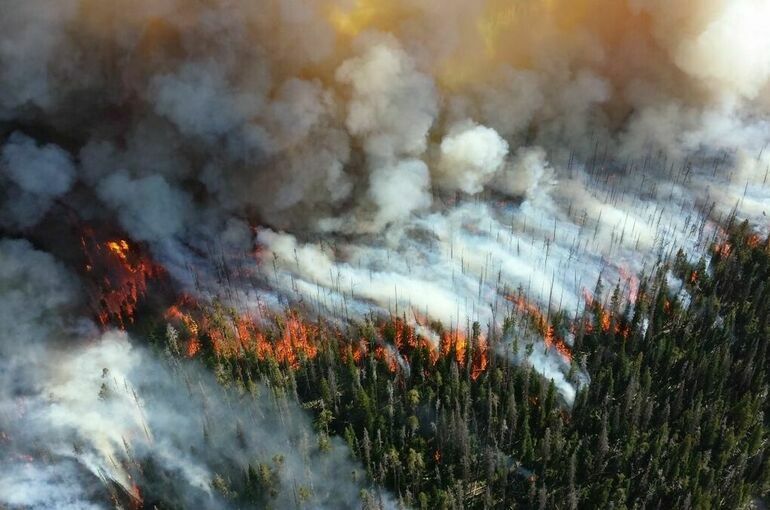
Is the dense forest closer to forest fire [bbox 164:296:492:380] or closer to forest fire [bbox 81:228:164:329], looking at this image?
forest fire [bbox 164:296:492:380]

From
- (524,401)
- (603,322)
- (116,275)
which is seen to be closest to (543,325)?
(603,322)

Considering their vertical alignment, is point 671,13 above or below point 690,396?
above

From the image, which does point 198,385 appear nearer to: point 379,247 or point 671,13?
point 379,247

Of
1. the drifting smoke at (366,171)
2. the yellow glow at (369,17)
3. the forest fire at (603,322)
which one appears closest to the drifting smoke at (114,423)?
the drifting smoke at (366,171)

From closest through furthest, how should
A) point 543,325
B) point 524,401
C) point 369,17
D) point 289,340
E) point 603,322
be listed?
point 524,401 → point 289,340 → point 543,325 → point 603,322 → point 369,17

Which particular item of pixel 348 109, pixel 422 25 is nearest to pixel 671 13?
pixel 422 25

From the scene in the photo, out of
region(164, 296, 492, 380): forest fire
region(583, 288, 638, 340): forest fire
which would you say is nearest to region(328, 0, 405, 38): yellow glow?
region(164, 296, 492, 380): forest fire

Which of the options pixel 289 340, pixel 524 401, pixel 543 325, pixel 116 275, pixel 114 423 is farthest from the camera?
pixel 116 275

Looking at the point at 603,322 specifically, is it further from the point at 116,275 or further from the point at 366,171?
the point at 116,275
